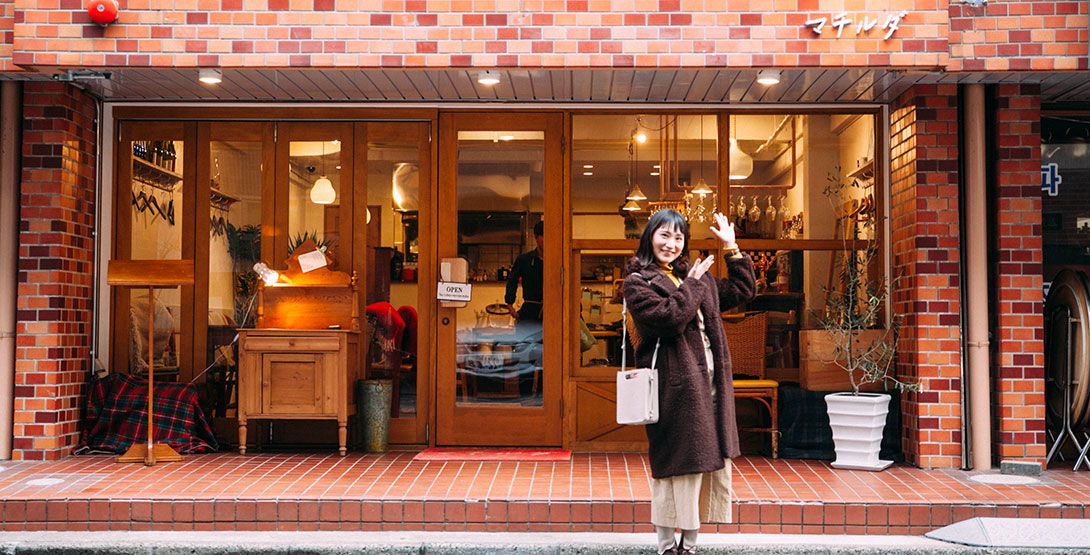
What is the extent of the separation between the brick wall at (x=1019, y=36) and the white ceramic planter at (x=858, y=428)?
2.40 meters

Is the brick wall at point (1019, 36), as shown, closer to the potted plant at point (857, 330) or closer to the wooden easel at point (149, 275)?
the potted plant at point (857, 330)

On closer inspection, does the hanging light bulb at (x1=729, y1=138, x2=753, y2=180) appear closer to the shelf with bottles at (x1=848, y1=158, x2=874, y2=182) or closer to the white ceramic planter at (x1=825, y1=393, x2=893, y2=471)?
the shelf with bottles at (x1=848, y1=158, x2=874, y2=182)

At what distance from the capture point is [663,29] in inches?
248

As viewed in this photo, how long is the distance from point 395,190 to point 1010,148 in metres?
4.69

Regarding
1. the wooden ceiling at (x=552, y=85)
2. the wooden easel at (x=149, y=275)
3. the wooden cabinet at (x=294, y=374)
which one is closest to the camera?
the wooden ceiling at (x=552, y=85)

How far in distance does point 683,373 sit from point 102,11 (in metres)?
4.35

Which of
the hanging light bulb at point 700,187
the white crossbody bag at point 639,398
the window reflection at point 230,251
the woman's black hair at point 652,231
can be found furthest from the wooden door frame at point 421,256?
the white crossbody bag at point 639,398

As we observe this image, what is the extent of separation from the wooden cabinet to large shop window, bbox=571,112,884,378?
6.31 feet

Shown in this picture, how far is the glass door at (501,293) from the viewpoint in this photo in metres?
7.83

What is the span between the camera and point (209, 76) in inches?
262

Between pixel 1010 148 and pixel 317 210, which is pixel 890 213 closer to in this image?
pixel 1010 148

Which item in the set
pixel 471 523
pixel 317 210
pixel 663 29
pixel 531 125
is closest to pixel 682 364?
pixel 471 523

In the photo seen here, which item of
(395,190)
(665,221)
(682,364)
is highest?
(395,190)

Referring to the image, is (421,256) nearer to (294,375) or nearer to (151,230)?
(294,375)
